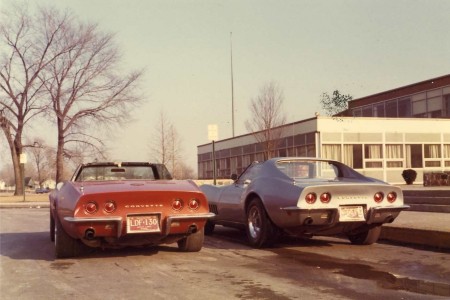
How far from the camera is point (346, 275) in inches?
200

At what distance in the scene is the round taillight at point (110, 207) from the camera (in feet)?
18.5

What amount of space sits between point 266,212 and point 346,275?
6.65 ft

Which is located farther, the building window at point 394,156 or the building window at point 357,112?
the building window at point 357,112

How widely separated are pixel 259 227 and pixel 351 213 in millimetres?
1317

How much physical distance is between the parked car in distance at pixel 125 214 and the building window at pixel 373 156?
26.4 meters

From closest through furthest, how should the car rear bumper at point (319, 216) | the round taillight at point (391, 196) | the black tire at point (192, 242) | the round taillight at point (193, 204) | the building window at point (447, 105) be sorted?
the round taillight at point (193, 204), the car rear bumper at point (319, 216), the black tire at point (192, 242), the round taillight at point (391, 196), the building window at point (447, 105)

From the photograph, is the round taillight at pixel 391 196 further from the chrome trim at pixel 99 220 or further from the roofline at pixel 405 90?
the roofline at pixel 405 90

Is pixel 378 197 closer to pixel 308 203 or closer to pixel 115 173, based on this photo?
pixel 308 203

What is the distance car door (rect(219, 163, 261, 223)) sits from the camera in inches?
303

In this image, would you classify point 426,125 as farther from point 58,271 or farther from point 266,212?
point 58,271

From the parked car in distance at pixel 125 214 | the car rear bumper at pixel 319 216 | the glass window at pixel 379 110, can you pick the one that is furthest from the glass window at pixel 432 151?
the parked car in distance at pixel 125 214

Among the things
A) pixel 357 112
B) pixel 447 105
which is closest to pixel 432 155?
pixel 447 105

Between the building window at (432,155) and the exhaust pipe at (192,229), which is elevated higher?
the building window at (432,155)

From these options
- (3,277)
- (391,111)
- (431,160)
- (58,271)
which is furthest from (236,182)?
(391,111)
